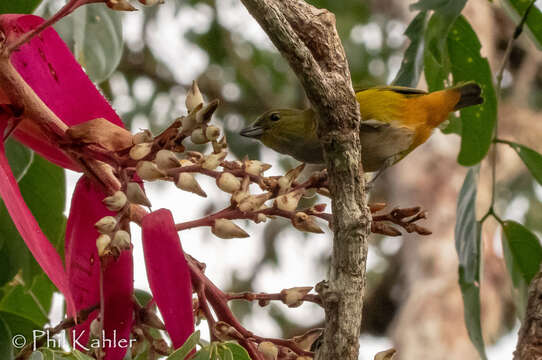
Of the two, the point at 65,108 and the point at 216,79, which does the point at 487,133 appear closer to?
the point at 65,108

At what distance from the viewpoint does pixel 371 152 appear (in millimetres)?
1995

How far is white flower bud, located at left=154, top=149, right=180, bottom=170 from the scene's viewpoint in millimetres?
1021

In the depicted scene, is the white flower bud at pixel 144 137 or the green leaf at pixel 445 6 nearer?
the white flower bud at pixel 144 137

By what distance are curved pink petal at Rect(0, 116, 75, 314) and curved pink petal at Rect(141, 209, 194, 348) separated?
109mm

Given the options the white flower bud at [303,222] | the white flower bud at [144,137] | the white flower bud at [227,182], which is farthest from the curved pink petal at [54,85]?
the white flower bud at [303,222]

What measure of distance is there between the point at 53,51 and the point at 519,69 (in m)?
5.28


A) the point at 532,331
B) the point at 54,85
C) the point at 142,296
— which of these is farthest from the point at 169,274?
the point at 532,331

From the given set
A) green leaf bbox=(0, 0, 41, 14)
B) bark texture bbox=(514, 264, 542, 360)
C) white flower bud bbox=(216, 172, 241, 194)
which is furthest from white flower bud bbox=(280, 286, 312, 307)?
green leaf bbox=(0, 0, 41, 14)

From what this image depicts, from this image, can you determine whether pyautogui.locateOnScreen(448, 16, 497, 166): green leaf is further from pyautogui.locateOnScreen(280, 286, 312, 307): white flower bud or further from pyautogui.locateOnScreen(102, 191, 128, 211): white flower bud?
pyautogui.locateOnScreen(102, 191, 128, 211): white flower bud

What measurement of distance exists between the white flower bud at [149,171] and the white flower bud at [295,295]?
0.80 feet

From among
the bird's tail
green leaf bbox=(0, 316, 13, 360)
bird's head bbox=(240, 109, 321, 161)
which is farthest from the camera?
bird's head bbox=(240, 109, 321, 161)

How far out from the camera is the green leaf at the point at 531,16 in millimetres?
1722

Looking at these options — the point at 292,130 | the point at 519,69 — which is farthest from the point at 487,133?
the point at 519,69

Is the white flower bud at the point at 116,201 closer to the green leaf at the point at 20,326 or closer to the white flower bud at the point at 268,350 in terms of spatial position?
the white flower bud at the point at 268,350
